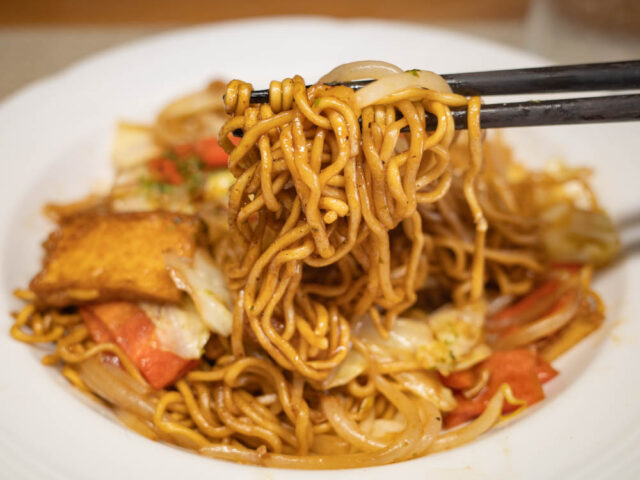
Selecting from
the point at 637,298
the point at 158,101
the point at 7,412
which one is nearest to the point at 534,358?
the point at 637,298

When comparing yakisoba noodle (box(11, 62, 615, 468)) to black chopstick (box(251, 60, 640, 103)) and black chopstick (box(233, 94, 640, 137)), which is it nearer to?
black chopstick (box(233, 94, 640, 137))

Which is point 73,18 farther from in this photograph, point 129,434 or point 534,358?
point 534,358

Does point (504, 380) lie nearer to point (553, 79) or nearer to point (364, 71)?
point (553, 79)

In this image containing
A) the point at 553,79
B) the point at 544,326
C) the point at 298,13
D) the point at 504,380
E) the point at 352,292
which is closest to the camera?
the point at 553,79

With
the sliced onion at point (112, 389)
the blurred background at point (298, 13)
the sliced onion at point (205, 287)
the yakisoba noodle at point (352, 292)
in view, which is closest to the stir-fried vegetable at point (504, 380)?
the yakisoba noodle at point (352, 292)

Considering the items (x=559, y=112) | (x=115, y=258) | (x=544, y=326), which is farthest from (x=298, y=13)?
(x=559, y=112)

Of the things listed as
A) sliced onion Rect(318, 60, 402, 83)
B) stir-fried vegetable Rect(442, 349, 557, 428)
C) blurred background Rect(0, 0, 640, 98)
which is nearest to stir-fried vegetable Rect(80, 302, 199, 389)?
stir-fried vegetable Rect(442, 349, 557, 428)

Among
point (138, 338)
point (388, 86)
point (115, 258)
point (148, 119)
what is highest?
point (388, 86)
